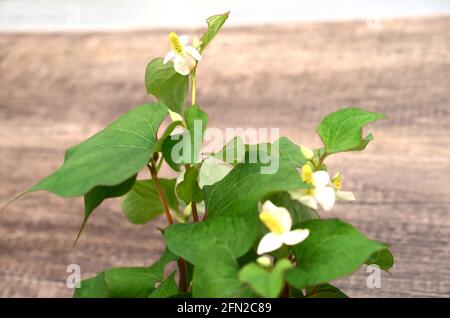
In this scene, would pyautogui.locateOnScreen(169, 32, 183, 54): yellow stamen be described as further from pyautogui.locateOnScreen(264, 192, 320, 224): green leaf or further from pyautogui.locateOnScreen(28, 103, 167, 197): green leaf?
pyautogui.locateOnScreen(264, 192, 320, 224): green leaf

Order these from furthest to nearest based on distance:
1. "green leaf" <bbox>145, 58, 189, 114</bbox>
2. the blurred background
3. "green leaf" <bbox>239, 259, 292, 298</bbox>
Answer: the blurred background, "green leaf" <bbox>145, 58, 189, 114</bbox>, "green leaf" <bbox>239, 259, 292, 298</bbox>

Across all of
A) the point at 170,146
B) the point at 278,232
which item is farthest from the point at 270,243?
the point at 170,146

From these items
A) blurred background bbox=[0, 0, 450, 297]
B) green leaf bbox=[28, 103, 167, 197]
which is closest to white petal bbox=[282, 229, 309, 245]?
green leaf bbox=[28, 103, 167, 197]

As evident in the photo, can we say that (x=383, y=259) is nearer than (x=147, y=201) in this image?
Yes

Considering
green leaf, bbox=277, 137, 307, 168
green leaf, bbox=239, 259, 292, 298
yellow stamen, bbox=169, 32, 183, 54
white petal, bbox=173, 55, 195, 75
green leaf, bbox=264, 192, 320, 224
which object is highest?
yellow stamen, bbox=169, 32, 183, 54

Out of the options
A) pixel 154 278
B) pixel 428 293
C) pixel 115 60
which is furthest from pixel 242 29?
pixel 154 278

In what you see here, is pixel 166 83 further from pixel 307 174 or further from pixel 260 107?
pixel 260 107

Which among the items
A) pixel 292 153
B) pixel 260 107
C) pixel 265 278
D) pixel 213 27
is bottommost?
pixel 265 278
